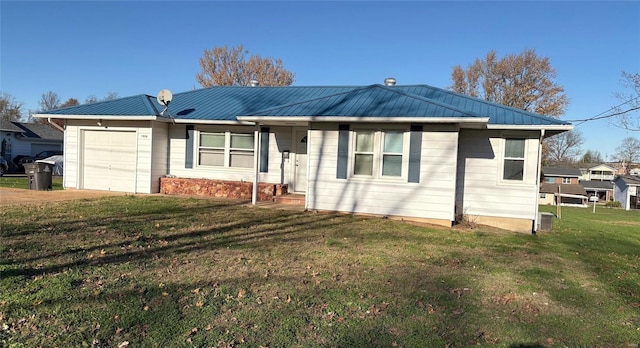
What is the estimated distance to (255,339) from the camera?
350 cm

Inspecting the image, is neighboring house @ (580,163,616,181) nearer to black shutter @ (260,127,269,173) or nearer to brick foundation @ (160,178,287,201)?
black shutter @ (260,127,269,173)

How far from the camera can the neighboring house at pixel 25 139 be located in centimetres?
2962

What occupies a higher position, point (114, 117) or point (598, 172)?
point (114, 117)

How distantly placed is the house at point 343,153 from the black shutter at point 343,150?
25mm

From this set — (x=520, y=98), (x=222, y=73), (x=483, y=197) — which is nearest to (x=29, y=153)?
(x=222, y=73)

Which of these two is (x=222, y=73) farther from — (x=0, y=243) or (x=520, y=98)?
(x=0, y=243)

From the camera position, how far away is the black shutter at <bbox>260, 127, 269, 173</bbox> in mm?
13383

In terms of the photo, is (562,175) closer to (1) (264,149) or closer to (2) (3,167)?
(1) (264,149)

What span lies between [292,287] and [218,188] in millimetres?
8990

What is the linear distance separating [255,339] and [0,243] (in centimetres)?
470

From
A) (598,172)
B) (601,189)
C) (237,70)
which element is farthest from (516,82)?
(598,172)

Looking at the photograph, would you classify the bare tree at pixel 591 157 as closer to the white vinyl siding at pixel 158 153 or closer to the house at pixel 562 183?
the house at pixel 562 183

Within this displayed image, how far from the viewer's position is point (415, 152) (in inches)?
397

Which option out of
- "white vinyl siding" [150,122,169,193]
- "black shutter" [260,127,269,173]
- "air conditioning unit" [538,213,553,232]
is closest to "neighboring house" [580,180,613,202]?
"air conditioning unit" [538,213,553,232]
